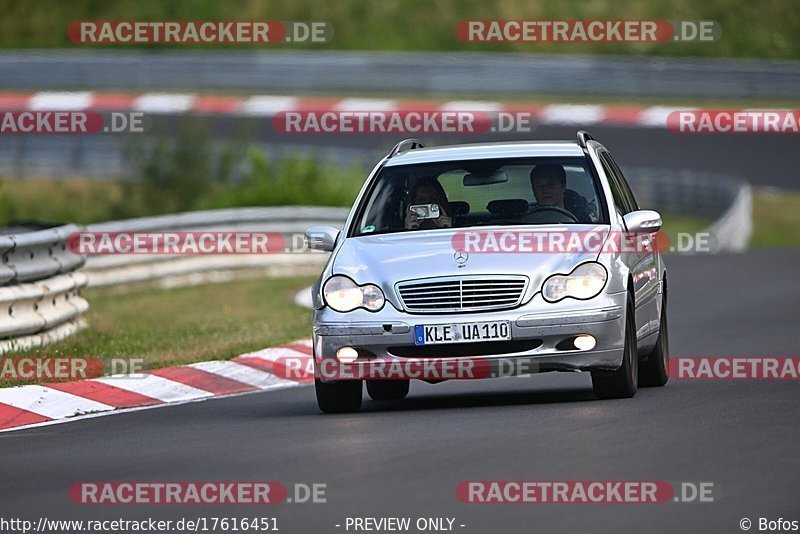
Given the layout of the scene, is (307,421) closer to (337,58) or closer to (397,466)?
(397,466)

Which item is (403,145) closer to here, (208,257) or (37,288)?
(37,288)

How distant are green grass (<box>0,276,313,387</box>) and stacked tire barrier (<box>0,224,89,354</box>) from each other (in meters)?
0.16

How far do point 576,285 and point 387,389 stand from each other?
2.04 metres

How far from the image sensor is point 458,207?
491 inches

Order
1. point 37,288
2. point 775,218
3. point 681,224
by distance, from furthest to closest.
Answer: point 775,218
point 681,224
point 37,288

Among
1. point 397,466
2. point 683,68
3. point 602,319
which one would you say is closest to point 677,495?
point 397,466

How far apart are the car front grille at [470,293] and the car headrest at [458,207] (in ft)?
3.94

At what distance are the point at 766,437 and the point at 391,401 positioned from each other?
351 centimetres

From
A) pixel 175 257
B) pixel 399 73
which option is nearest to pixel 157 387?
pixel 175 257

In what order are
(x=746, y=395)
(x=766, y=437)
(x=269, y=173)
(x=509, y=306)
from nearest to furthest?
(x=766, y=437) → (x=509, y=306) → (x=746, y=395) → (x=269, y=173)

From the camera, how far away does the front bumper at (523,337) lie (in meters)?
11.2

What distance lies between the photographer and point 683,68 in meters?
43.9

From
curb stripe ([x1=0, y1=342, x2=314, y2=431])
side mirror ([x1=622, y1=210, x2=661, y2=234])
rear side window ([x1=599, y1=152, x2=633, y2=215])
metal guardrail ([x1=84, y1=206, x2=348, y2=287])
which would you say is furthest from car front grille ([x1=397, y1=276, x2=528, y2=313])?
metal guardrail ([x1=84, y1=206, x2=348, y2=287])

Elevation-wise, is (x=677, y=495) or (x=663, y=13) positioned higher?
(x=663, y=13)
